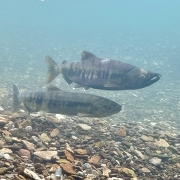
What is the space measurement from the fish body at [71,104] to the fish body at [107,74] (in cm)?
113

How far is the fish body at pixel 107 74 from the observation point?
7.93 m

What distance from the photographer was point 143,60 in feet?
107

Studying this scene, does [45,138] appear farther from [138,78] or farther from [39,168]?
[138,78]

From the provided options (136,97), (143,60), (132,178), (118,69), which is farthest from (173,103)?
(143,60)

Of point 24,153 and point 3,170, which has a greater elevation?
point 3,170

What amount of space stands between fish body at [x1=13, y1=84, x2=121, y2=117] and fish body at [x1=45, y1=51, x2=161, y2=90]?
1128mm

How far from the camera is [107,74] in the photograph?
26.5 ft

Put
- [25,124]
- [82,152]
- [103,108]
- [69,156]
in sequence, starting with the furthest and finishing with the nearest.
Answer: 1. [103,108]
2. [25,124]
3. [82,152]
4. [69,156]

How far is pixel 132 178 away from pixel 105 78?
3956 mm

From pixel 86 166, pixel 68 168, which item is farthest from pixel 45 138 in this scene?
pixel 68 168

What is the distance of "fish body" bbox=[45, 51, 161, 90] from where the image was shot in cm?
793

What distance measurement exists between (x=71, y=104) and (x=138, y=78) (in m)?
2.33

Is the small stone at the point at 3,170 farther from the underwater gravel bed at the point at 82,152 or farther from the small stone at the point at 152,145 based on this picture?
the small stone at the point at 152,145

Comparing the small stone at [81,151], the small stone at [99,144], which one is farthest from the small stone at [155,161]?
the small stone at [81,151]
